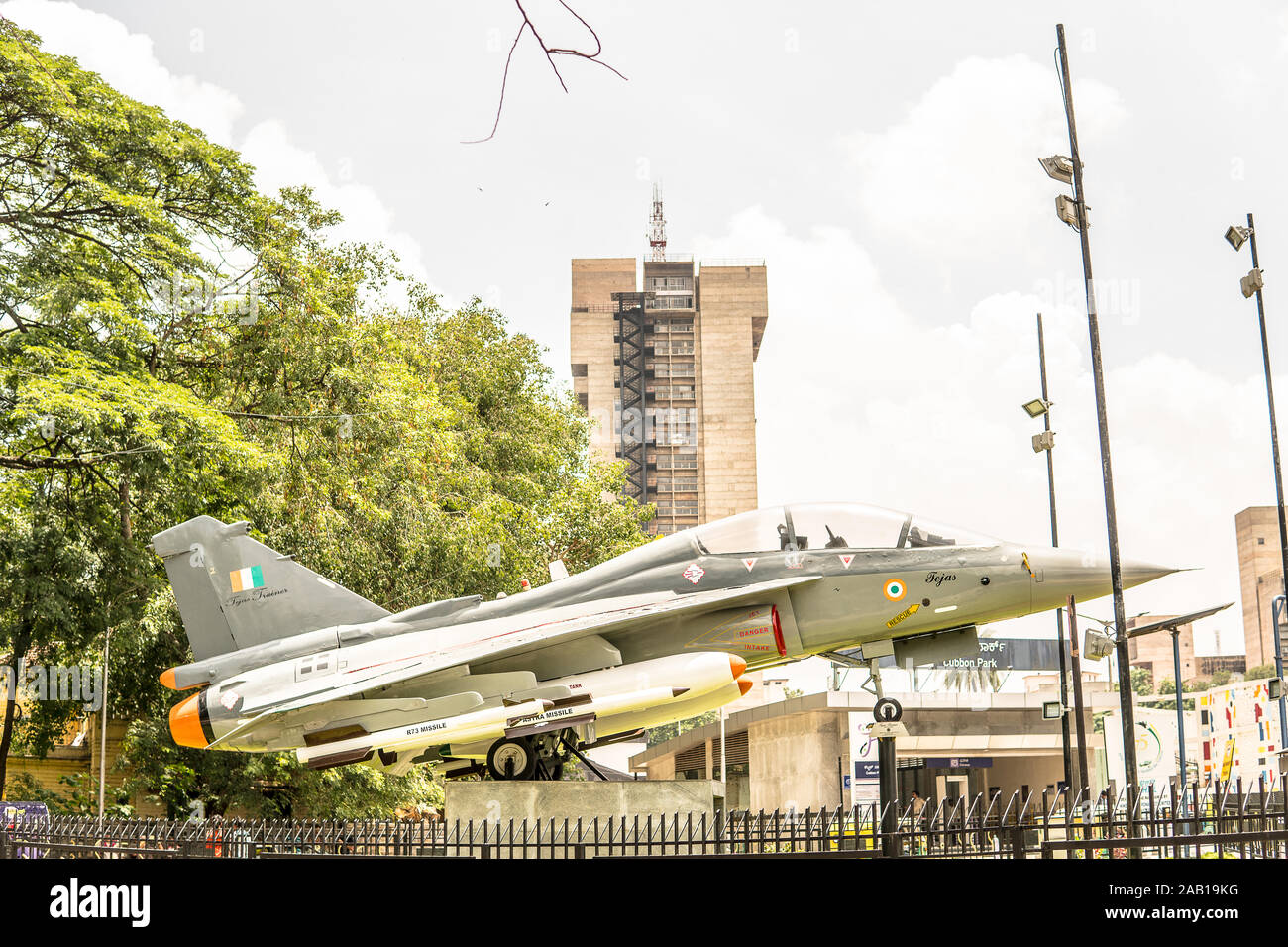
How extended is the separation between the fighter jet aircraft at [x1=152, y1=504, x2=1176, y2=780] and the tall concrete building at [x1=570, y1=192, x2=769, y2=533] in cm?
9996

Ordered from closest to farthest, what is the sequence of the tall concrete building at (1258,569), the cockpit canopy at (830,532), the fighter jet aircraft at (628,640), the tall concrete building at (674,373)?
the fighter jet aircraft at (628,640) → the cockpit canopy at (830,532) → the tall concrete building at (1258,569) → the tall concrete building at (674,373)

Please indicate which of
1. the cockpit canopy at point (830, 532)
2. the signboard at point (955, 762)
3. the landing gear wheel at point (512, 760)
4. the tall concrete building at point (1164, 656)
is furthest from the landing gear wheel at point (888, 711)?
the tall concrete building at point (1164, 656)

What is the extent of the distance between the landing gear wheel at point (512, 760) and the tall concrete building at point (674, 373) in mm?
99860

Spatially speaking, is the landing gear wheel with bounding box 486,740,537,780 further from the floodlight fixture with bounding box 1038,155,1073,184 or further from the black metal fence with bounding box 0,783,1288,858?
the floodlight fixture with bounding box 1038,155,1073,184

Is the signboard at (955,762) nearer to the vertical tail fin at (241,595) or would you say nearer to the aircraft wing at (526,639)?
the aircraft wing at (526,639)

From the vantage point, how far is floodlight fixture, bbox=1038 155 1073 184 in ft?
70.4

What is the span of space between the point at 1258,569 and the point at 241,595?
114 m

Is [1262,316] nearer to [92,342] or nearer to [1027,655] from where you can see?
[92,342]

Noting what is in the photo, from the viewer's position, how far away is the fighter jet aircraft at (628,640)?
1201 cm

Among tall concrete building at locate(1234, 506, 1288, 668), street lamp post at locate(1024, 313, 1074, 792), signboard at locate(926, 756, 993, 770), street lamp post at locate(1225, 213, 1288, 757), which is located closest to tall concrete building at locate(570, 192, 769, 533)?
tall concrete building at locate(1234, 506, 1288, 668)

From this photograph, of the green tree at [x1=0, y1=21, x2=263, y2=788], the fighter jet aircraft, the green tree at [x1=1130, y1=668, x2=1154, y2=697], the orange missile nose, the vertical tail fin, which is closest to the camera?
the fighter jet aircraft

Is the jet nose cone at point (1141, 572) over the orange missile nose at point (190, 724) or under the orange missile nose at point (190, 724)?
over

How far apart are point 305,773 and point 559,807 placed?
15566 millimetres

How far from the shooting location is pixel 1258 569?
107438mm
